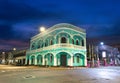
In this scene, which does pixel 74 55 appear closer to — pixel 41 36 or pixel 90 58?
pixel 90 58

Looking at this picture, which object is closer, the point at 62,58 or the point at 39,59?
the point at 62,58

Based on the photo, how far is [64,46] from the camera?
42844 mm

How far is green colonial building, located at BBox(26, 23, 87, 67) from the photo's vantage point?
43.3 metres

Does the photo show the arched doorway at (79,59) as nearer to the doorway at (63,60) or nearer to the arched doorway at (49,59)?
the doorway at (63,60)

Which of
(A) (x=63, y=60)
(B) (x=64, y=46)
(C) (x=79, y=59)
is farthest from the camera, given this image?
(C) (x=79, y=59)

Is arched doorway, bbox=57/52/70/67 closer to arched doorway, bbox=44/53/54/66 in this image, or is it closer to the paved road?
arched doorway, bbox=44/53/54/66

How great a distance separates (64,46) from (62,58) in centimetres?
382

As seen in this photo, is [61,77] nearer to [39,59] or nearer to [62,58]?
[62,58]

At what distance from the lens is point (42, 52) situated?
49.9 metres

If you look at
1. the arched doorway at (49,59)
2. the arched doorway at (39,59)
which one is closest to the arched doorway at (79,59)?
the arched doorway at (49,59)

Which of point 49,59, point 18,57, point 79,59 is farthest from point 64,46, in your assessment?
point 18,57

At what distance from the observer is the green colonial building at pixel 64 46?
142ft

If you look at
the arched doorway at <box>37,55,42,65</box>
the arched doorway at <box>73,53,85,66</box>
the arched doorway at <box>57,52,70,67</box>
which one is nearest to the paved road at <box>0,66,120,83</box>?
the arched doorway at <box>57,52,70,67</box>

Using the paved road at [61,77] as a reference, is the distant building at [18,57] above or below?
above
